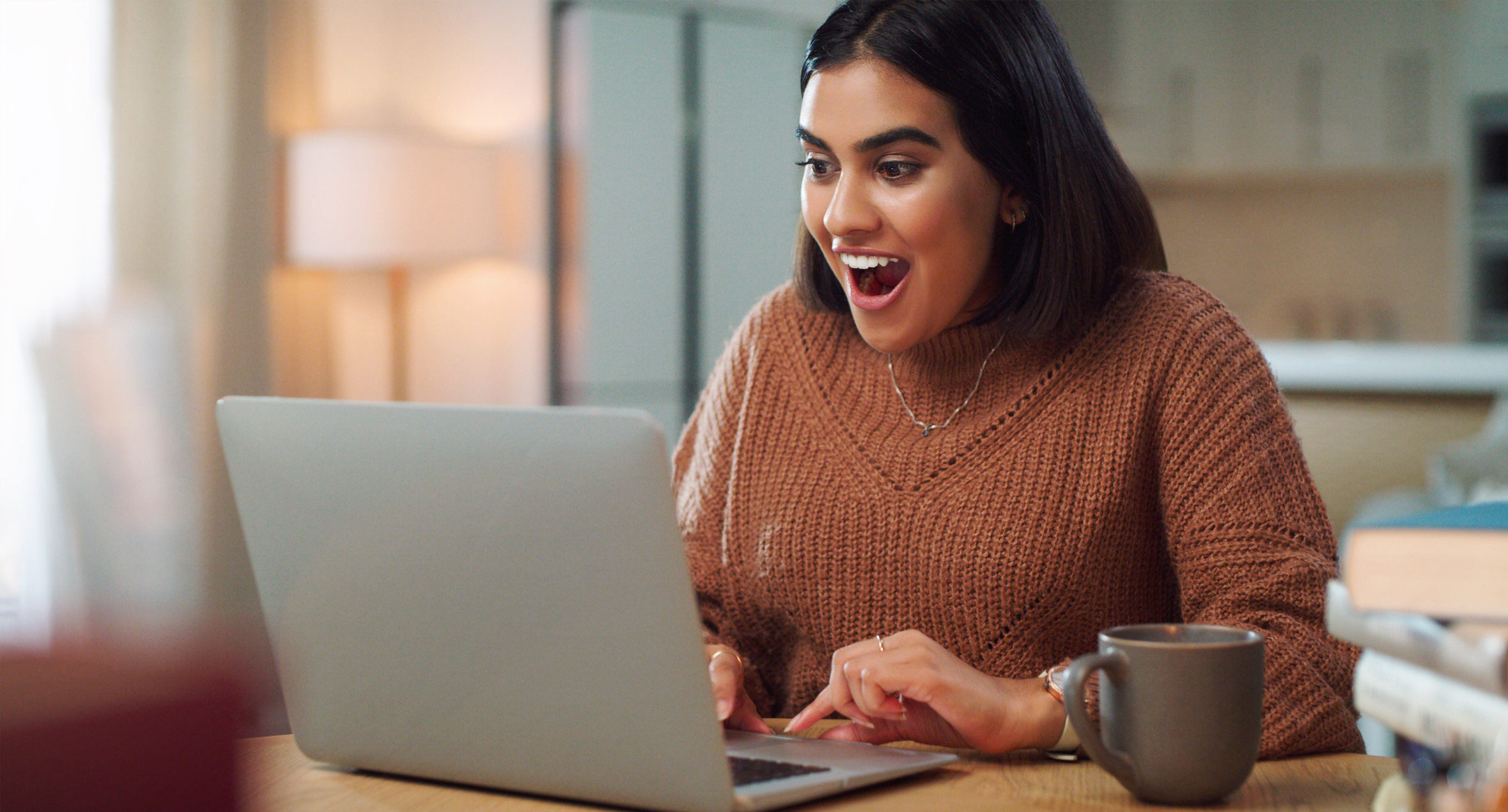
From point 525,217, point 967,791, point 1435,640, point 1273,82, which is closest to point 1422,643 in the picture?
point 1435,640

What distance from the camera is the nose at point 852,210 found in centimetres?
119

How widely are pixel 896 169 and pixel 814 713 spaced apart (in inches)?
18.7

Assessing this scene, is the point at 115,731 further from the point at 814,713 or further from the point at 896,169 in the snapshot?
the point at 896,169

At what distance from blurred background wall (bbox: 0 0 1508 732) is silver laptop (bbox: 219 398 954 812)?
187 centimetres

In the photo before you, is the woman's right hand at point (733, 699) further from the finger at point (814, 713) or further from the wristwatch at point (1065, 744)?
the wristwatch at point (1065, 744)

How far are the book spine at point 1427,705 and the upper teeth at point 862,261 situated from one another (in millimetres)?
627

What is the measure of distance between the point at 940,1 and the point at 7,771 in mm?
1048

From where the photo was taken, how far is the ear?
1.26 m

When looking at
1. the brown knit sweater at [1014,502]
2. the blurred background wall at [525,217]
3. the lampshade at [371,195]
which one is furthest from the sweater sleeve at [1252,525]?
the lampshade at [371,195]

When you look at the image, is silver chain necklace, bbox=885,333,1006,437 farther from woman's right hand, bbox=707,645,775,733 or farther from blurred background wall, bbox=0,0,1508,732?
blurred background wall, bbox=0,0,1508,732

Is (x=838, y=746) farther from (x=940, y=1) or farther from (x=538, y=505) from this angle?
(x=940, y=1)

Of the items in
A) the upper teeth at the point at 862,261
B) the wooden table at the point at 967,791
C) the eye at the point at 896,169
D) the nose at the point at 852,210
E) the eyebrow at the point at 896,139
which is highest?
the eyebrow at the point at 896,139

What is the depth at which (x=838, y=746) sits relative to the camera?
35.4 inches

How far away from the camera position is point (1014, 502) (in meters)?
1.19
